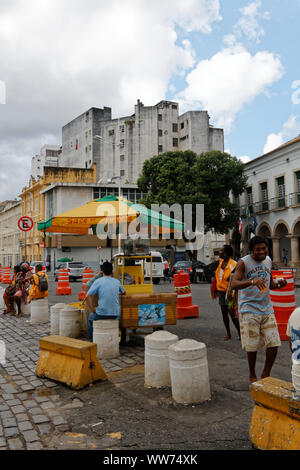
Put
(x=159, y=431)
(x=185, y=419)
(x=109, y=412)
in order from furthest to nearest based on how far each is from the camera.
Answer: (x=109, y=412) → (x=185, y=419) → (x=159, y=431)

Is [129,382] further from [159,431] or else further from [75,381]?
[159,431]

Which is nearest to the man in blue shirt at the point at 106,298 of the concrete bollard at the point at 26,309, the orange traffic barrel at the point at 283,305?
the orange traffic barrel at the point at 283,305

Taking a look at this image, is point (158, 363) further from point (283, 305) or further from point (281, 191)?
point (281, 191)

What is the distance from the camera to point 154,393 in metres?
4.83

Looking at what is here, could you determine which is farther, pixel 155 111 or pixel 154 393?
pixel 155 111

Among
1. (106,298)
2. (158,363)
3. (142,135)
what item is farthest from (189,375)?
(142,135)

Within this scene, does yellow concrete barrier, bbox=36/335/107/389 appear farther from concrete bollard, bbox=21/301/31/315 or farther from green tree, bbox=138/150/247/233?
green tree, bbox=138/150/247/233

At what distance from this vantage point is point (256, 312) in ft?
15.4

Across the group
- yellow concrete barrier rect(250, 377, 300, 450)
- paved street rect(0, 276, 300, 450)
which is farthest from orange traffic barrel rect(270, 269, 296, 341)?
yellow concrete barrier rect(250, 377, 300, 450)

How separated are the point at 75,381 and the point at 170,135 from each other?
211 ft

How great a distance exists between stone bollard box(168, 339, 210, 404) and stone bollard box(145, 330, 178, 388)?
48 centimetres

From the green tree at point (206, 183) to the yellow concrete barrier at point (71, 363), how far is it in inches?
1125

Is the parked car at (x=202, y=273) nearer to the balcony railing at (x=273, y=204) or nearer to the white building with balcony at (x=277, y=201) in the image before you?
the white building with balcony at (x=277, y=201)
